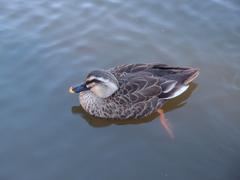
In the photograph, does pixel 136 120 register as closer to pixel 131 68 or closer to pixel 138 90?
pixel 138 90

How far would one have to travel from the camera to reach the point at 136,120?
769 cm

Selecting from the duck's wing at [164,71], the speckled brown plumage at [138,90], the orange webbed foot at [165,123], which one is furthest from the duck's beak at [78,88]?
the orange webbed foot at [165,123]

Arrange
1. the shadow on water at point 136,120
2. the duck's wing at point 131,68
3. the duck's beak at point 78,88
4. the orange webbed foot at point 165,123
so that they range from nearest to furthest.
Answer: the orange webbed foot at point 165,123 → the duck's beak at point 78,88 → the shadow on water at point 136,120 → the duck's wing at point 131,68

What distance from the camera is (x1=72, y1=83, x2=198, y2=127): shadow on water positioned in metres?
7.68

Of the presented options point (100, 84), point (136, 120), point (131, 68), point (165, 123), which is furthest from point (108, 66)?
point (165, 123)

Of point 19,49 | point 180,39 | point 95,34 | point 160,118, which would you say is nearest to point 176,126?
point 160,118

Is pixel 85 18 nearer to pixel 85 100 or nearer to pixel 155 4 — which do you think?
pixel 155 4

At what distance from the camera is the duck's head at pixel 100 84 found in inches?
293

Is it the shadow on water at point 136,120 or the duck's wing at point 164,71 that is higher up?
the duck's wing at point 164,71

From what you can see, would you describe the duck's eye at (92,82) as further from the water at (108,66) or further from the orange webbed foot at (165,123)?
the orange webbed foot at (165,123)

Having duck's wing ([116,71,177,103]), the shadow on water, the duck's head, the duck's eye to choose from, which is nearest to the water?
the shadow on water

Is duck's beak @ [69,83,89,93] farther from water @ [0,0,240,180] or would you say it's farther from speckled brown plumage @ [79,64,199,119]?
water @ [0,0,240,180]

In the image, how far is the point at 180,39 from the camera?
9.16m

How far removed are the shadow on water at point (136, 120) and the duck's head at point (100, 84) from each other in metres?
0.43
